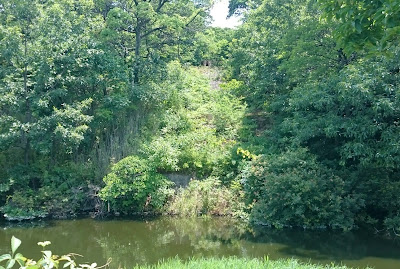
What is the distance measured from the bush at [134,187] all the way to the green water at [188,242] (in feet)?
1.98

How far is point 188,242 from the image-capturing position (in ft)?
31.1

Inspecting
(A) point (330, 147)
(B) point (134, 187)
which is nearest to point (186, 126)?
(B) point (134, 187)

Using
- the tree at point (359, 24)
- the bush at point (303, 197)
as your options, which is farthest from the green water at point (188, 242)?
the tree at point (359, 24)

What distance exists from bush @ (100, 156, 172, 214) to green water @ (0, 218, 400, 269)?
60 centimetres

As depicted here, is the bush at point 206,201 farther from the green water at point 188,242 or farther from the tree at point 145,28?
the tree at point 145,28

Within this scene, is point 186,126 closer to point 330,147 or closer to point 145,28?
point 145,28

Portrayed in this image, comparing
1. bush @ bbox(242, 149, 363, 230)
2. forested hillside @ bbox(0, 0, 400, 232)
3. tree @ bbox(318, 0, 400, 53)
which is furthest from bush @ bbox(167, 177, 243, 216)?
tree @ bbox(318, 0, 400, 53)

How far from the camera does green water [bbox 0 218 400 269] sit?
27.1 feet

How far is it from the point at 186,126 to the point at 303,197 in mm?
5737

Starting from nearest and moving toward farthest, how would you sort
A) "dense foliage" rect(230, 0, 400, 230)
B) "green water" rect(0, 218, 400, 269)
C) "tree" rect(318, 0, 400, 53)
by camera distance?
"tree" rect(318, 0, 400, 53)
"green water" rect(0, 218, 400, 269)
"dense foliage" rect(230, 0, 400, 230)

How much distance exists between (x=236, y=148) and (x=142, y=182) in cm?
323

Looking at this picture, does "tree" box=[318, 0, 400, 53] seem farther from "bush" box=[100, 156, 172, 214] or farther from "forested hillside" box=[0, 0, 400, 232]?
"bush" box=[100, 156, 172, 214]

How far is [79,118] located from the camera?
469 inches

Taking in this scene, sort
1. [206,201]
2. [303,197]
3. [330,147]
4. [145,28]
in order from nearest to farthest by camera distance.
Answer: [303,197], [330,147], [206,201], [145,28]
